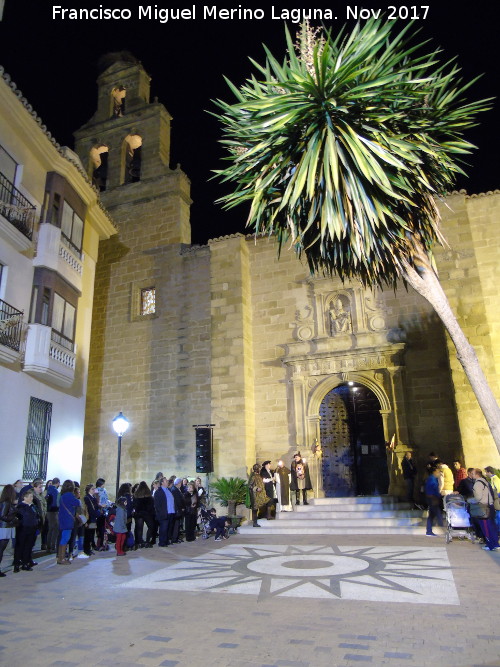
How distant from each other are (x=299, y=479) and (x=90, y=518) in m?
5.87

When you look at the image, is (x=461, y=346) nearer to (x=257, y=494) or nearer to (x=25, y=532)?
(x=25, y=532)

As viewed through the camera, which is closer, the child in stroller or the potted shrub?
the child in stroller

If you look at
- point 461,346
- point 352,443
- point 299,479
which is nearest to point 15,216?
point 299,479

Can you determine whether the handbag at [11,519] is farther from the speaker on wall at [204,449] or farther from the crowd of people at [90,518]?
the speaker on wall at [204,449]

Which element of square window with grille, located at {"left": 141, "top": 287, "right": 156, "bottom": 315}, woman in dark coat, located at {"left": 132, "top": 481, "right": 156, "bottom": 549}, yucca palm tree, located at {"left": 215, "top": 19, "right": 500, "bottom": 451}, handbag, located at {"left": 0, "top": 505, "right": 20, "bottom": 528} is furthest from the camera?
square window with grille, located at {"left": 141, "top": 287, "right": 156, "bottom": 315}

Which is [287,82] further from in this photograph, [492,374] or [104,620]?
[492,374]

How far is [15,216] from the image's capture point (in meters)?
11.9

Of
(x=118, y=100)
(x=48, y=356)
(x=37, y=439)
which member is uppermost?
(x=118, y=100)

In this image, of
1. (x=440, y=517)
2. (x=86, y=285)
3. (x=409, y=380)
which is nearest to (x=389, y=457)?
(x=409, y=380)

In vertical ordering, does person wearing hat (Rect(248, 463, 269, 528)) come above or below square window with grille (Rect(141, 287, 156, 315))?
below

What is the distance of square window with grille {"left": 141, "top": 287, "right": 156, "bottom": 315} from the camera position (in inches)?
702

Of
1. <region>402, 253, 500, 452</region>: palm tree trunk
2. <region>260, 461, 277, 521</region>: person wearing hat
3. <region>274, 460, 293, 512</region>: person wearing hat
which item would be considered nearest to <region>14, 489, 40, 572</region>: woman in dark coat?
<region>260, 461, 277, 521</region>: person wearing hat

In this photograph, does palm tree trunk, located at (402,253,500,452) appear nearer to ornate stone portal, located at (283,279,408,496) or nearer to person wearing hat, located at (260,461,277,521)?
ornate stone portal, located at (283,279,408,496)

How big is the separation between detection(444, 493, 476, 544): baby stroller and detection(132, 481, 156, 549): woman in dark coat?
225 inches
